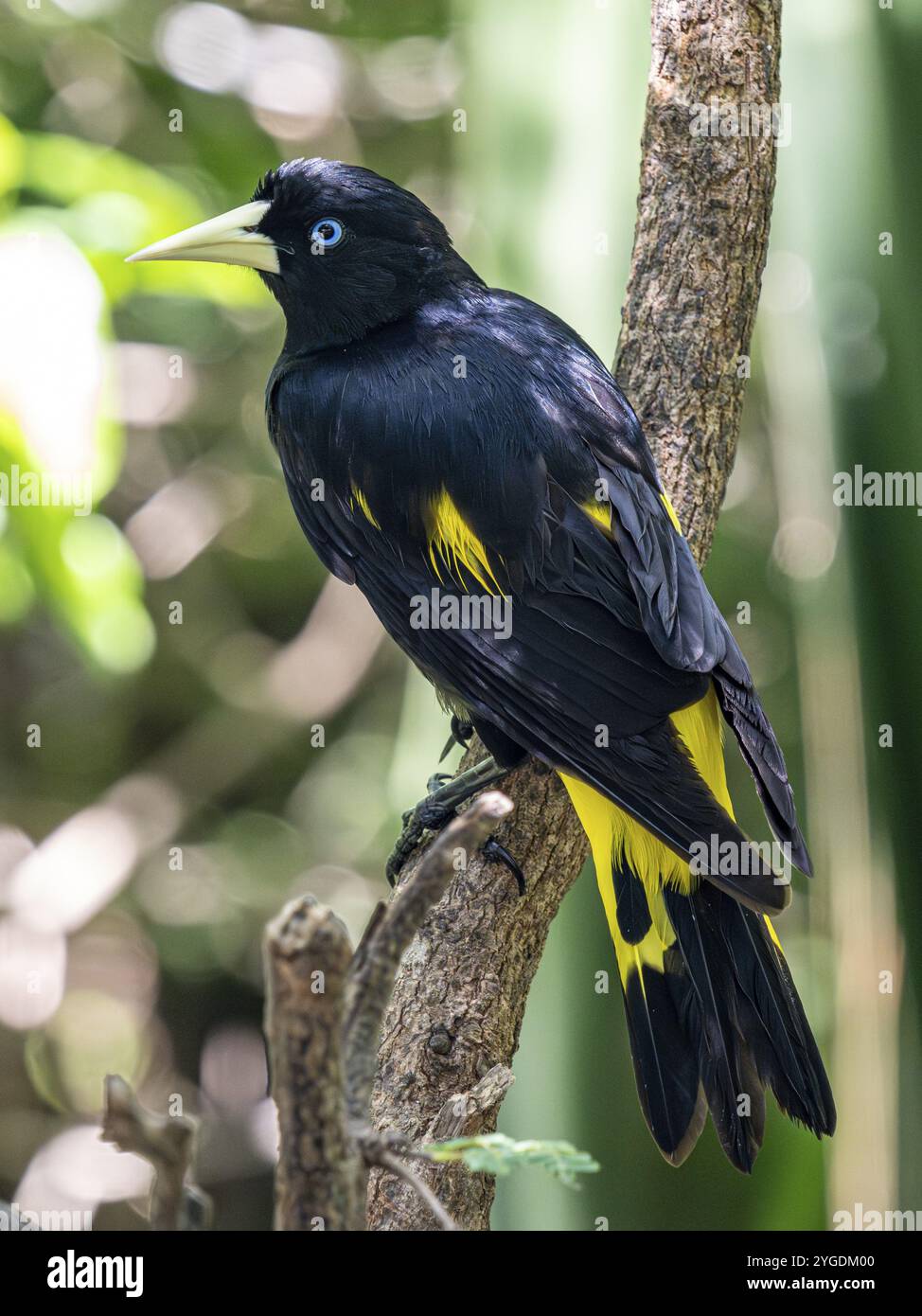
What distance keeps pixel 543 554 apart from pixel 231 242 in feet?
2.48

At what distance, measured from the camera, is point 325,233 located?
2.11 metres

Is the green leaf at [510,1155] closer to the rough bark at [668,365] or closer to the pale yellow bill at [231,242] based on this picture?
the rough bark at [668,365]

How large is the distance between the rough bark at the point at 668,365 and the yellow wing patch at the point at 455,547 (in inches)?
13.3

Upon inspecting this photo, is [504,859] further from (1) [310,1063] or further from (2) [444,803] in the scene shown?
Result: (1) [310,1063]

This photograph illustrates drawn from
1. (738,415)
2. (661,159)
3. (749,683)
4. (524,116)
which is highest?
(524,116)

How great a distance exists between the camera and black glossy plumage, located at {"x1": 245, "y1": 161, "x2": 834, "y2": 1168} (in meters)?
1.70

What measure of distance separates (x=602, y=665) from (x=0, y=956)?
185 cm

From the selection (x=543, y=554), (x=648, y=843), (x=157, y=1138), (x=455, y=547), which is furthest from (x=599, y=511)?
(x=157, y=1138)

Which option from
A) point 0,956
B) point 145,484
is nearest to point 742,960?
point 0,956

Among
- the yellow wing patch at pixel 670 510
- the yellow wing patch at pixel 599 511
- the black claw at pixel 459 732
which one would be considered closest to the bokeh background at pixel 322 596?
the black claw at pixel 459 732

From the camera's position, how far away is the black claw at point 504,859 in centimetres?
186

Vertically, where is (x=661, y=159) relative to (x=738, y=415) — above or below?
above

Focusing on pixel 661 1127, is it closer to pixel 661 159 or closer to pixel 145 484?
pixel 661 159

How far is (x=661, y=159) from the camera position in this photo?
2125 millimetres
